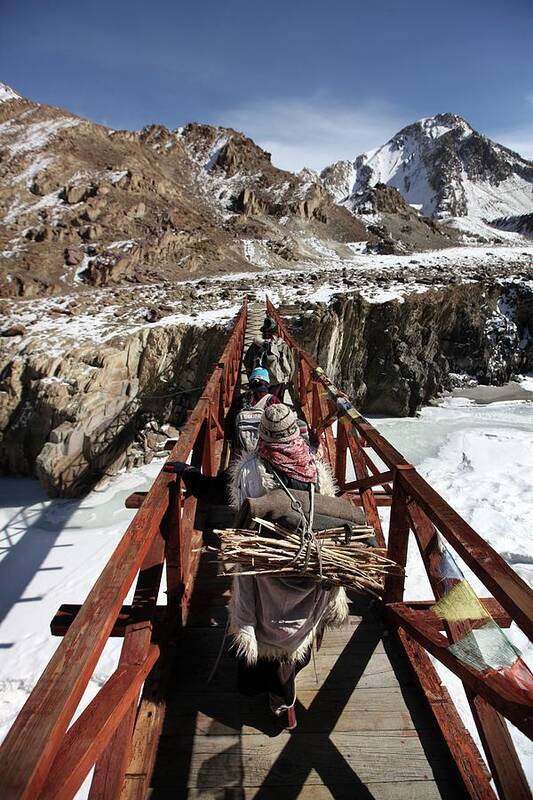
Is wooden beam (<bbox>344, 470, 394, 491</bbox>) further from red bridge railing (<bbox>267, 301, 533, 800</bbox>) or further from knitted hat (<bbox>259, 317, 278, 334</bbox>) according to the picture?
knitted hat (<bbox>259, 317, 278, 334</bbox>)

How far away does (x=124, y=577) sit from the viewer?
139 centimetres

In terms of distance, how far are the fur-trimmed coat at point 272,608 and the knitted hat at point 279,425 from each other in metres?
0.15

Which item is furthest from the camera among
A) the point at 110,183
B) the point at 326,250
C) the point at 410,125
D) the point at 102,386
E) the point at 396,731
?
the point at 410,125

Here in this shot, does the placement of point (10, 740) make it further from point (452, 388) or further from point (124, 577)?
point (452, 388)

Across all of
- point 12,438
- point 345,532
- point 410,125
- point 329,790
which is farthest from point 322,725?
point 410,125

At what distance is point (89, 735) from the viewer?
1196 mm

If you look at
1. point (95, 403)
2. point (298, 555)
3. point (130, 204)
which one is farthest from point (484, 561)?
point (130, 204)

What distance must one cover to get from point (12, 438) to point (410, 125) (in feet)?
637

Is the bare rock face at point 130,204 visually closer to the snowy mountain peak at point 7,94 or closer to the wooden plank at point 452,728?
the snowy mountain peak at point 7,94

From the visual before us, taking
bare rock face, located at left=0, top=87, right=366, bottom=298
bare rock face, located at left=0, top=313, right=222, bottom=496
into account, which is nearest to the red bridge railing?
bare rock face, located at left=0, top=313, right=222, bottom=496

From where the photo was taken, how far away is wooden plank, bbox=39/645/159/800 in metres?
1.00

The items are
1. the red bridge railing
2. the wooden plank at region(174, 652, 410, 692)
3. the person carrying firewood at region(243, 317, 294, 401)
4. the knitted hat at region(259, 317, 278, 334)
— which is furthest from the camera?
the knitted hat at region(259, 317, 278, 334)

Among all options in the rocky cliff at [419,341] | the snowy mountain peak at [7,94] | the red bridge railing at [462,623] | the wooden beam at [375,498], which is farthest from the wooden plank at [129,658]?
the snowy mountain peak at [7,94]

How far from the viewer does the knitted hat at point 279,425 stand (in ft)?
6.01
